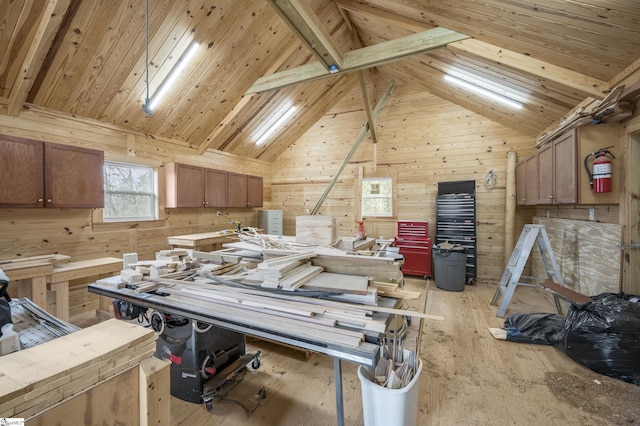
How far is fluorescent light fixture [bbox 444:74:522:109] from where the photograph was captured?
153 inches

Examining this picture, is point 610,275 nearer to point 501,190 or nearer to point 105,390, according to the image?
point 501,190

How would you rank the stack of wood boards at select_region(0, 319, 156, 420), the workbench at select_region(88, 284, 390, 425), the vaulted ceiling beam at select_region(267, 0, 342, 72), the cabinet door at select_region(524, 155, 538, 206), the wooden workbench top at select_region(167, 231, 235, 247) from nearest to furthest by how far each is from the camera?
the stack of wood boards at select_region(0, 319, 156, 420) → the workbench at select_region(88, 284, 390, 425) → the vaulted ceiling beam at select_region(267, 0, 342, 72) → the cabinet door at select_region(524, 155, 538, 206) → the wooden workbench top at select_region(167, 231, 235, 247)

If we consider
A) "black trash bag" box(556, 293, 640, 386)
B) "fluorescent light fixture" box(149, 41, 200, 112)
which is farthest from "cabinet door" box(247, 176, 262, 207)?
"black trash bag" box(556, 293, 640, 386)

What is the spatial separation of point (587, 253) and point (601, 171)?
45.0 inches

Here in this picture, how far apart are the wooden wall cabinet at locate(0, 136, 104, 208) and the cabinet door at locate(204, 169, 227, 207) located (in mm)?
1662

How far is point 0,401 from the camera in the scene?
1.85 ft

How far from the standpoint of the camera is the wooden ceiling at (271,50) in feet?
7.55

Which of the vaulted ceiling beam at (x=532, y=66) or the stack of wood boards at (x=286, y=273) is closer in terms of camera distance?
the stack of wood boards at (x=286, y=273)

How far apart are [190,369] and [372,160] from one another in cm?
533

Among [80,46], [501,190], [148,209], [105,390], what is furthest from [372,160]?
[105,390]

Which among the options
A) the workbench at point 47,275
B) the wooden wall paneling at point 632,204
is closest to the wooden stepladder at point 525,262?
the wooden wall paneling at point 632,204

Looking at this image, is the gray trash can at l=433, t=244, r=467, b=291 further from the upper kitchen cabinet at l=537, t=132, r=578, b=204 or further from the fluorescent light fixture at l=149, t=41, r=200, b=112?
the fluorescent light fixture at l=149, t=41, r=200, b=112

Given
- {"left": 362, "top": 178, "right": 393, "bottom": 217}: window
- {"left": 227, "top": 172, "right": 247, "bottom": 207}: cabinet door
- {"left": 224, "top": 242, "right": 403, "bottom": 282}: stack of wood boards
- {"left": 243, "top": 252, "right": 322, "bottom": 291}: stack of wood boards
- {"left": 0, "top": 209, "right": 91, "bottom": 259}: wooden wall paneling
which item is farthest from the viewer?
Answer: {"left": 362, "top": 178, "right": 393, "bottom": 217}: window

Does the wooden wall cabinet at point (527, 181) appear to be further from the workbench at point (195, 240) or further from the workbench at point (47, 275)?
the workbench at point (47, 275)
